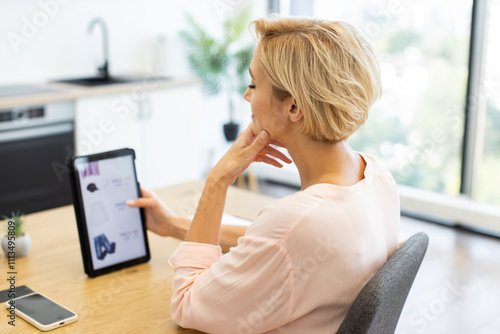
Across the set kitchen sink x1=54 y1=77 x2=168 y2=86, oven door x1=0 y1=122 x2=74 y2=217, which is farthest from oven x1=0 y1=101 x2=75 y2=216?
kitchen sink x1=54 y1=77 x2=168 y2=86

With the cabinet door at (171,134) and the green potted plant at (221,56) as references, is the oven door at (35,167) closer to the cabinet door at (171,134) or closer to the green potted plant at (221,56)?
the cabinet door at (171,134)

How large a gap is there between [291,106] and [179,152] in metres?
2.98

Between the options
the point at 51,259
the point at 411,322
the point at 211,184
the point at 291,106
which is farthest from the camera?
the point at 411,322

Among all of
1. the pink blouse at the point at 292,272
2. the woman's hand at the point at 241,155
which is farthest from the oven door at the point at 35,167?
the pink blouse at the point at 292,272

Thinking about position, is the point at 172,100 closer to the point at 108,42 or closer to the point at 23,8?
the point at 108,42

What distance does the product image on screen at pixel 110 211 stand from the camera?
1524 millimetres

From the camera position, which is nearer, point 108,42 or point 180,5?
point 108,42

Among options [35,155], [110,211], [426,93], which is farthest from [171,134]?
[110,211]

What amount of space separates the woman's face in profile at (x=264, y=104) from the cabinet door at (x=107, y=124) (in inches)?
95.6

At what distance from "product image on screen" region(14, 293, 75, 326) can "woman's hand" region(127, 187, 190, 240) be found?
32 centimetres

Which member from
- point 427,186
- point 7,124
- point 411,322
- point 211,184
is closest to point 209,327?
point 211,184

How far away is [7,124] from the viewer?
338 cm

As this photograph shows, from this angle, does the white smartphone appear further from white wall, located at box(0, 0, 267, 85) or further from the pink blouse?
white wall, located at box(0, 0, 267, 85)

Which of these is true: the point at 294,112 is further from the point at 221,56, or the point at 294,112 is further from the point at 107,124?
the point at 221,56
